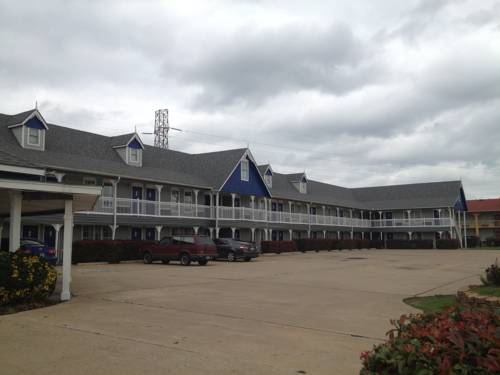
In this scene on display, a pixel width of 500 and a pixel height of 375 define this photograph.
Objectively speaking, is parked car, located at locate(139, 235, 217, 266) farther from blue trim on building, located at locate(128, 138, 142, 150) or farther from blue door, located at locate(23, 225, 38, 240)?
blue trim on building, located at locate(128, 138, 142, 150)

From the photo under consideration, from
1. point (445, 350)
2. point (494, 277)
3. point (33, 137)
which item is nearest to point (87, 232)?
point (33, 137)

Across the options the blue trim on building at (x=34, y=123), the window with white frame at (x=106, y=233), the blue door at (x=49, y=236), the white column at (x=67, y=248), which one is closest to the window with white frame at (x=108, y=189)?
the window with white frame at (x=106, y=233)

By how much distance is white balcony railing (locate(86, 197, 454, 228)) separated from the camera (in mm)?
32344

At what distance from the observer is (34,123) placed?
2959 cm

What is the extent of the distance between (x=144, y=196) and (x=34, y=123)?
934cm

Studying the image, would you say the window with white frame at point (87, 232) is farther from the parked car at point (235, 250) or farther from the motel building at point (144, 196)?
the parked car at point (235, 250)

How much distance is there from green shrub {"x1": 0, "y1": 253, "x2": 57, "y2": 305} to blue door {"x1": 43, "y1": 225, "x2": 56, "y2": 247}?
59.4 ft

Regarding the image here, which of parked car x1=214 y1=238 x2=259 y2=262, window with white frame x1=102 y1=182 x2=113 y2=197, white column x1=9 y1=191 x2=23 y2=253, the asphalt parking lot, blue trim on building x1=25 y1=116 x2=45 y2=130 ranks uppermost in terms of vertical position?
blue trim on building x1=25 y1=116 x2=45 y2=130

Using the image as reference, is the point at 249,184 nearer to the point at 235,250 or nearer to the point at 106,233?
the point at 235,250

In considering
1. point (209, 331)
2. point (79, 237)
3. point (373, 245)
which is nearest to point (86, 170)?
point (79, 237)

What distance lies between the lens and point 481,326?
169 inches

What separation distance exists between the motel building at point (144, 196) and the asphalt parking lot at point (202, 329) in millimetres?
3112

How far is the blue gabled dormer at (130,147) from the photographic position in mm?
35875

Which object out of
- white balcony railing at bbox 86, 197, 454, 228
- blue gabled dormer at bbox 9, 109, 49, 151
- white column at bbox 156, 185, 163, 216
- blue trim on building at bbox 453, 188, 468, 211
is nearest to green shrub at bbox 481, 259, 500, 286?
white balcony railing at bbox 86, 197, 454, 228
